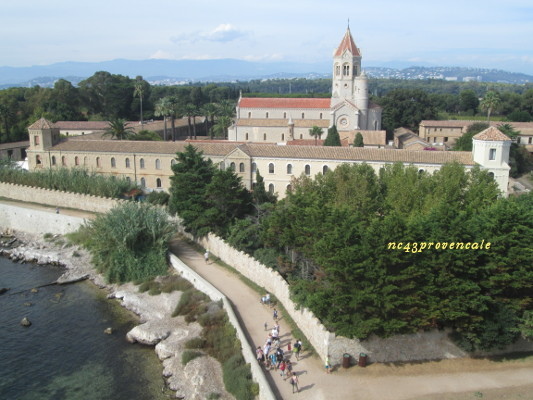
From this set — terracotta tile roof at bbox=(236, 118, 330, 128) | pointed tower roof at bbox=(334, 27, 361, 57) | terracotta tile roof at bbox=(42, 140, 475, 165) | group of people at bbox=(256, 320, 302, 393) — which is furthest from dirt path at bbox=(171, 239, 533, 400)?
pointed tower roof at bbox=(334, 27, 361, 57)

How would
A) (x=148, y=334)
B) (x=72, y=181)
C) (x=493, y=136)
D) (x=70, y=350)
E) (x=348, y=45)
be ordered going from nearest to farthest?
(x=70, y=350)
(x=148, y=334)
(x=493, y=136)
(x=72, y=181)
(x=348, y=45)

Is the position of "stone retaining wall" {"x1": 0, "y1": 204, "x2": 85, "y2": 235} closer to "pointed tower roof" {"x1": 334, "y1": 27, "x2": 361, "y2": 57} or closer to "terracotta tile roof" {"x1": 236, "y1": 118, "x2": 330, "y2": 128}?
"terracotta tile roof" {"x1": 236, "y1": 118, "x2": 330, "y2": 128}

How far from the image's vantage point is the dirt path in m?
21.0

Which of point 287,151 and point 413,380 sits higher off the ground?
point 287,151

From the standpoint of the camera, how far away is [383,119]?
82.9 m

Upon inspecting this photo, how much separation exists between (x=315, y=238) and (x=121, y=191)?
27.5 m

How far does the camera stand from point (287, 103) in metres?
75.9

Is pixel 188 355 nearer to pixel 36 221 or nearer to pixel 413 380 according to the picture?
pixel 413 380

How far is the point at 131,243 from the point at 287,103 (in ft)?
148

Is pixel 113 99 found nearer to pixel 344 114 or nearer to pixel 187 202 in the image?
pixel 344 114

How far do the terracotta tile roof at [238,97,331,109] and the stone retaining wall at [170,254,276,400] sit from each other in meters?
43.8

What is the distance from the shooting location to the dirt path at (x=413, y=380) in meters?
21.0

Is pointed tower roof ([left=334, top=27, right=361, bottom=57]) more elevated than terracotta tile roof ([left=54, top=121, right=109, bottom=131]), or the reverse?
pointed tower roof ([left=334, top=27, right=361, bottom=57])

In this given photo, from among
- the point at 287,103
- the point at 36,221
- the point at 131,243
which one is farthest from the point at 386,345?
the point at 287,103
